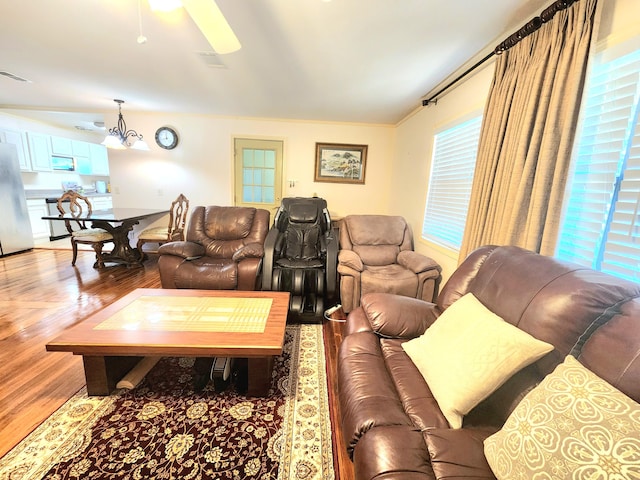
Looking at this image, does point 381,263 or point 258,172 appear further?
point 258,172

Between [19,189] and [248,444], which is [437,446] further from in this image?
[19,189]

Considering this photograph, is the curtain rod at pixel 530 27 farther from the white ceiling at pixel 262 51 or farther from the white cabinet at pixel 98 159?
the white cabinet at pixel 98 159

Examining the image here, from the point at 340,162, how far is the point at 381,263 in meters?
2.30

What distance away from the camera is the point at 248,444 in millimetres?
1265

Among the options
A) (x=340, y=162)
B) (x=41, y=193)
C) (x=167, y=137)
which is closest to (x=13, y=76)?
(x=167, y=137)

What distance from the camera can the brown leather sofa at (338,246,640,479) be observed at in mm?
767

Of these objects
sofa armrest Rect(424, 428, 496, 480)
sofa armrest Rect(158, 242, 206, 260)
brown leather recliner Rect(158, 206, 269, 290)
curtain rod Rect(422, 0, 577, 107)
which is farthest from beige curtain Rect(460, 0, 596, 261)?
sofa armrest Rect(158, 242, 206, 260)

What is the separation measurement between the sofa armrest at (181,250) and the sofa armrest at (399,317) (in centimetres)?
190

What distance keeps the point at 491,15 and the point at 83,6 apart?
2.55m

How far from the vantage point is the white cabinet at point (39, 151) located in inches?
191

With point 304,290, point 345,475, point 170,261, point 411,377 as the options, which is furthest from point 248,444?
point 170,261

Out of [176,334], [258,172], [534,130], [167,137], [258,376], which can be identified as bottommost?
[258,376]

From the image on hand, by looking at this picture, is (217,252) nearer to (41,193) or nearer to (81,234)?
(81,234)

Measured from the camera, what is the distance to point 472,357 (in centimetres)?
100
